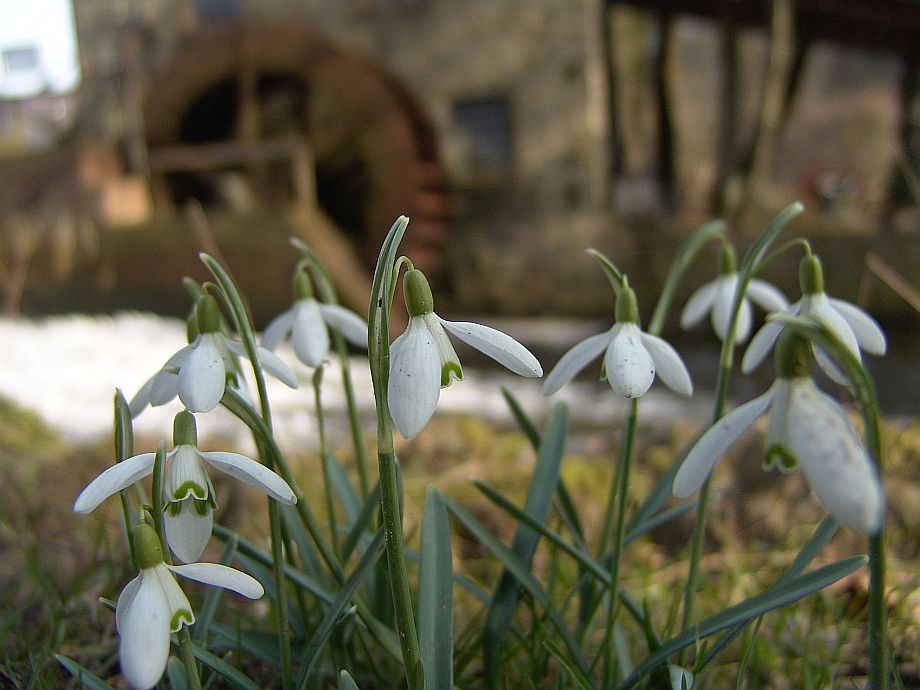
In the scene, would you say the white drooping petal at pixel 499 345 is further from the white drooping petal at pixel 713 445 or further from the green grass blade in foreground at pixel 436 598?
the green grass blade in foreground at pixel 436 598

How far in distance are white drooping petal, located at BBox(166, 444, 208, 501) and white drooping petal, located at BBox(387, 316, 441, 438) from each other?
15 cm

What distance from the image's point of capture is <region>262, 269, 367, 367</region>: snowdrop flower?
2.42 ft

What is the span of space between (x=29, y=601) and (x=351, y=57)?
4.84m

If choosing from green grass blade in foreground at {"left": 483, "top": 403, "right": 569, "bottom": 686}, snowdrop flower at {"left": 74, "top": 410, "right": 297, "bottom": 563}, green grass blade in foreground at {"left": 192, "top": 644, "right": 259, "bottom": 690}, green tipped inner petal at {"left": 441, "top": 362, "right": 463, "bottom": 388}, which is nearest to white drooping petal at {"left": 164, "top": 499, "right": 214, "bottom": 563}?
snowdrop flower at {"left": 74, "top": 410, "right": 297, "bottom": 563}

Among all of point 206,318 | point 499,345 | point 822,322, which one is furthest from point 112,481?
point 822,322

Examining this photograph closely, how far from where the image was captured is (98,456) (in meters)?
1.96

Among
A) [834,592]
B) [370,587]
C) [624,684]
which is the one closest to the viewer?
[624,684]

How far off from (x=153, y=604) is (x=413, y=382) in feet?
0.68

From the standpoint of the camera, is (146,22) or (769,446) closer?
(769,446)

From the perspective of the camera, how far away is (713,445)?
49cm

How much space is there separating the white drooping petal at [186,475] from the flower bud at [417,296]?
179 millimetres

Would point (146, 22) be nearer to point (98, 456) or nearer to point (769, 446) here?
point (98, 456)

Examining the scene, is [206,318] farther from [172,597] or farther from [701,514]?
[701,514]

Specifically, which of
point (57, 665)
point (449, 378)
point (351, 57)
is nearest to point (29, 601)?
point (57, 665)
